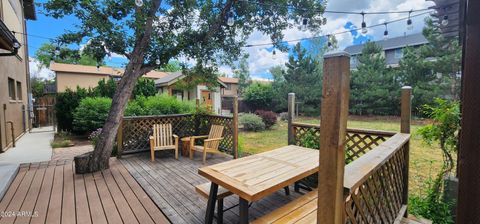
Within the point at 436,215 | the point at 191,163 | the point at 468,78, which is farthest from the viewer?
the point at 191,163

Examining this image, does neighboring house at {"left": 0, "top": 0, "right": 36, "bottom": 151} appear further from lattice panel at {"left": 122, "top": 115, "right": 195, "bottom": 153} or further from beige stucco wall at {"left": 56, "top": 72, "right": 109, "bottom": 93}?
beige stucco wall at {"left": 56, "top": 72, "right": 109, "bottom": 93}

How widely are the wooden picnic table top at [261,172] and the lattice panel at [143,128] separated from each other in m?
3.74

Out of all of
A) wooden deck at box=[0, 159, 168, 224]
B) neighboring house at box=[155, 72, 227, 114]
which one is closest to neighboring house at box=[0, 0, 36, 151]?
wooden deck at box=[0, 159, 168, 224]

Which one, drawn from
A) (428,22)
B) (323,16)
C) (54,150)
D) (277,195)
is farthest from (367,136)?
(428,22)

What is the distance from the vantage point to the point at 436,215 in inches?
108

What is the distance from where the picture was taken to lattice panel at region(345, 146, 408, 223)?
1.39m

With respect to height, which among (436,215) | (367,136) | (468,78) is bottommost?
(436,215)

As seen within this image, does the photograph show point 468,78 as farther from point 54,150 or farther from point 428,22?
point 428,22

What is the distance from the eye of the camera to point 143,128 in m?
5.70

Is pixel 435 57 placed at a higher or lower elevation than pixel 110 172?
higher

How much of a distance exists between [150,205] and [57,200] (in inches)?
51.1

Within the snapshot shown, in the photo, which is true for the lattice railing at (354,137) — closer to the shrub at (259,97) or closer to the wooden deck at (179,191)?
the wooden deck at (179,191)

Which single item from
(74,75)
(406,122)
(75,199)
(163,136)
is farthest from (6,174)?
(74,75)

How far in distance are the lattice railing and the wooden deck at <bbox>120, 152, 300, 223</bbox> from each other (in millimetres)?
1004
